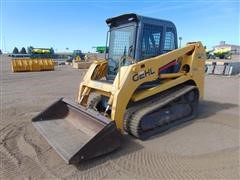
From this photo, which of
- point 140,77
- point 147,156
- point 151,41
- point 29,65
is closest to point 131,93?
point 140,77

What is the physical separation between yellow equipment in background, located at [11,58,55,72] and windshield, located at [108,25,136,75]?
18250 mm

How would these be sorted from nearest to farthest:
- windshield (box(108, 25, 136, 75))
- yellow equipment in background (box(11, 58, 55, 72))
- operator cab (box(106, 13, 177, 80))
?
operator cab (box(106, 13, 177, 80)), windshield (box(108, 25, 136, 75)), yellow equipment in background (box(11, 58, 55, 72))

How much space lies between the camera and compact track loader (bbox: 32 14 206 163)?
13.8 feet

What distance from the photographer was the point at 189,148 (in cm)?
433

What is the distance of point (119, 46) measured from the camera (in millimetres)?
5809

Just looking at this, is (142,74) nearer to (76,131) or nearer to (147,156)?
(147,156)

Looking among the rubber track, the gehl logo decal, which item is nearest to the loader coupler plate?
the rubber track

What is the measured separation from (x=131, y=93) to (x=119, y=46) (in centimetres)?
165

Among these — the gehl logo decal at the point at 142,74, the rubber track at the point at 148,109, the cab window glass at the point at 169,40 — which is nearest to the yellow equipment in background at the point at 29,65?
the cab window glass at the point at 169,40

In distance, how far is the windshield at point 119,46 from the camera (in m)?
5.32

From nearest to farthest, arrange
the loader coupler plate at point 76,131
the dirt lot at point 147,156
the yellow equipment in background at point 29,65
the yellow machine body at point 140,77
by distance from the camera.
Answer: the dirt lot at point 147,156, the loader coupler plate at point 76,131, the yellow machine body at point 140,77, the yellow equipment in background at point 29,65

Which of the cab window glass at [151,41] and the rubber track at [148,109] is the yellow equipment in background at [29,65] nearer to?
the cab window glass at [151,41]

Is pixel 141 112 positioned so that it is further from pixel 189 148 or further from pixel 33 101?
pixel 33 101

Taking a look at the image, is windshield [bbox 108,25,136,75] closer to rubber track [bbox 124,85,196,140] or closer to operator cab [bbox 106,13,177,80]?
operator cab [bbox 106,13,177,80]
